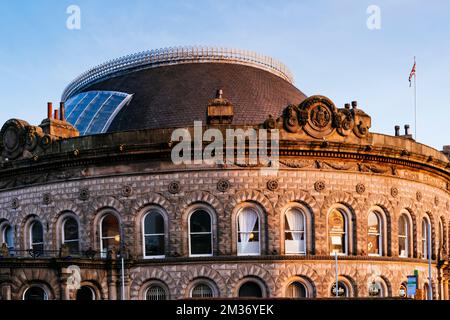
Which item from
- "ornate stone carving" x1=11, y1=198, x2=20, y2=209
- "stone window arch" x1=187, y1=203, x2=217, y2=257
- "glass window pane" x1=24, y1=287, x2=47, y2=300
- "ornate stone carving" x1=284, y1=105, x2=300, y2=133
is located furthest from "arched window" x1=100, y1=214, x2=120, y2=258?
"ornate stone carving" x1=284, y1=105, x2=300, y2=133

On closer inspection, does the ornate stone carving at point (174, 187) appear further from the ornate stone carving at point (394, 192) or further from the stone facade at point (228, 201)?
the ornate stone carving at point (394, 192)

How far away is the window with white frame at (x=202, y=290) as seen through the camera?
1362 inches

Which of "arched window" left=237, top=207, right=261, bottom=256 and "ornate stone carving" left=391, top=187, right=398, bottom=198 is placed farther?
"ornate stone carving" left=391, top=187, right=398, bottom=198

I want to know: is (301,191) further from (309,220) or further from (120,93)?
(120,93)

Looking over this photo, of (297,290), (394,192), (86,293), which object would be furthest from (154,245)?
(394,192)

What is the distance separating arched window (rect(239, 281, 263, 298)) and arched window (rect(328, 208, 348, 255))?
4.15 metres

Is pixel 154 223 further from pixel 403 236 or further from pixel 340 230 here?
pixel 403 236

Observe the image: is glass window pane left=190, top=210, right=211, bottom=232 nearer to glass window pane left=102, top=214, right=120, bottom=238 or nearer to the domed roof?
glass window pane left=102, top=214, right=120, bottom=238

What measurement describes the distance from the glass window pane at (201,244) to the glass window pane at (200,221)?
1.11 ft

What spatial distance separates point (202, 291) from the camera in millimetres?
34625

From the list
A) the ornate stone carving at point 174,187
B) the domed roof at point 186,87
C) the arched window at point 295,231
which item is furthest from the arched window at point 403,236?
the ornate stone carving at point 174,187

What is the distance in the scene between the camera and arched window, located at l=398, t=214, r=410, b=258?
3819cm
